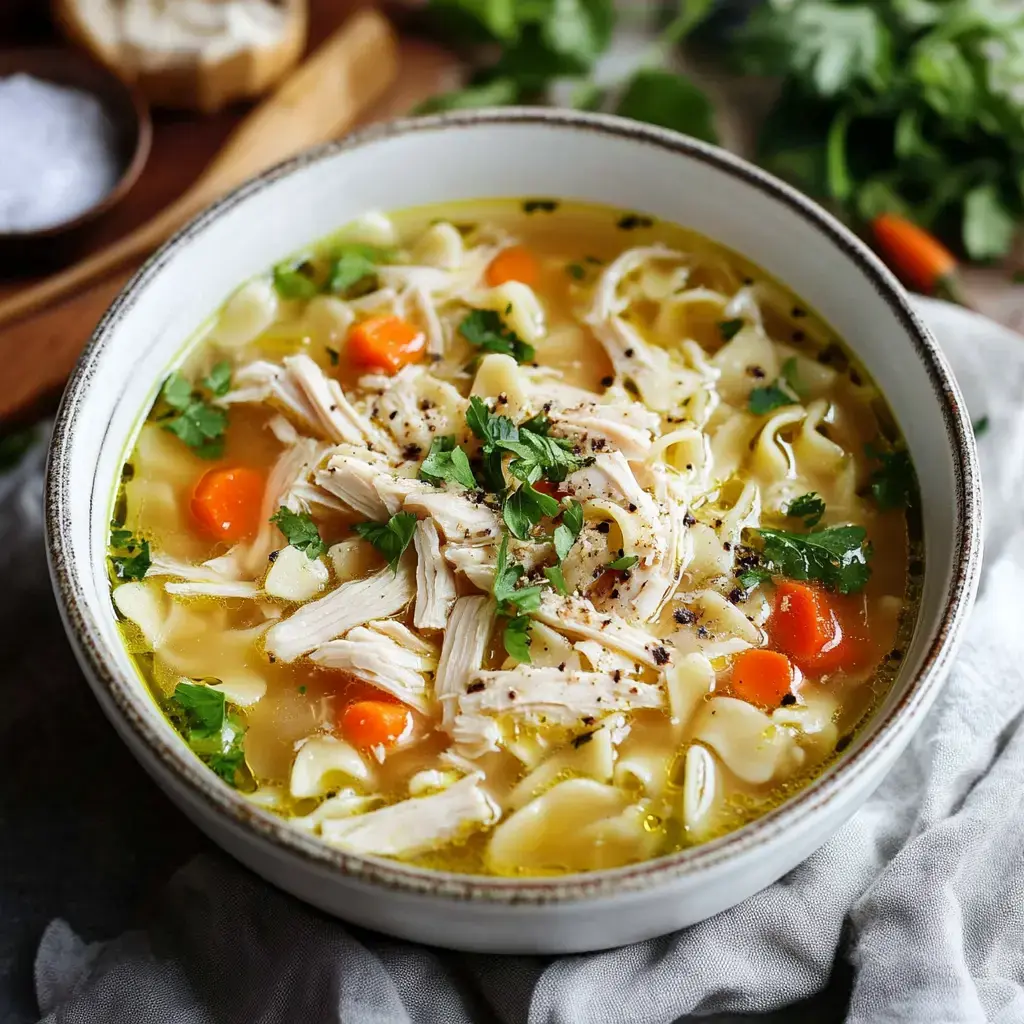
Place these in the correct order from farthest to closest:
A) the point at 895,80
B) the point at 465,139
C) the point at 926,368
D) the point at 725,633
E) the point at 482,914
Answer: the point at 895,80 < the point at 465,139 < the point at 926,368 < the point at 725,633 < the point at 482,914

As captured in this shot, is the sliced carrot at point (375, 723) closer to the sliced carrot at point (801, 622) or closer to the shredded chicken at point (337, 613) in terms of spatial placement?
the shredded chicken at point (337, 613)

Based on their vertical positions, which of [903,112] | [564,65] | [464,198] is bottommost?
[464,198]

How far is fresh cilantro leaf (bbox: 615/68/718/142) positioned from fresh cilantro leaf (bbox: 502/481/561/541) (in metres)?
2.89

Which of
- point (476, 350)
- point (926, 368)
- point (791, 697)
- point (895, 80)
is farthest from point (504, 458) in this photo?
point (895, 80)

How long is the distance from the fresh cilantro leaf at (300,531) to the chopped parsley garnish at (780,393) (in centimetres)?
171

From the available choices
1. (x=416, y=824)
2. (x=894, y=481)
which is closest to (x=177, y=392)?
(x=416, y=824)

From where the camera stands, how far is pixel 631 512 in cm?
421

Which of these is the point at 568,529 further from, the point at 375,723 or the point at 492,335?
the point at 492,335

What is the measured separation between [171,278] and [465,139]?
1380mm

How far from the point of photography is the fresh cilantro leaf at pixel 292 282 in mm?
5207

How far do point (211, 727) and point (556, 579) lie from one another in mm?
1193

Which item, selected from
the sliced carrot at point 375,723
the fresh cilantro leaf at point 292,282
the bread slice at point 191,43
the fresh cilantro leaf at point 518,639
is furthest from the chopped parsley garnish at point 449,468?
the bread slice at point 191,43

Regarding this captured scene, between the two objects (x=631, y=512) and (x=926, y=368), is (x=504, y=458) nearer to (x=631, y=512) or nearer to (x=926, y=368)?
(x=631, y=512)

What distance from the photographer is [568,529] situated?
4.18 metres
